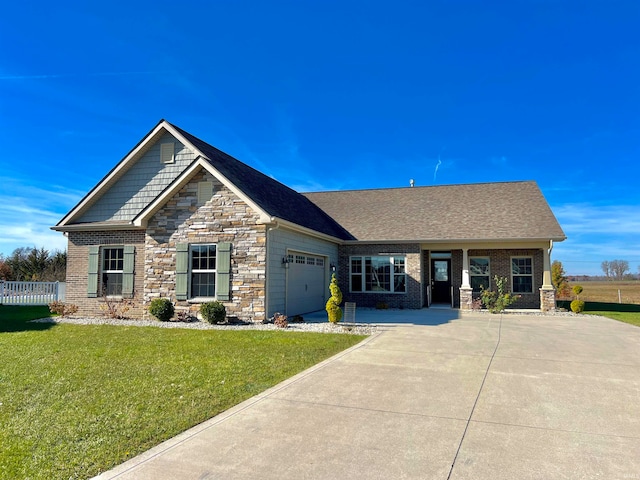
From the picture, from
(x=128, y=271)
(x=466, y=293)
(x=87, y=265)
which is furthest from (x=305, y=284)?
(x=87, y=265)

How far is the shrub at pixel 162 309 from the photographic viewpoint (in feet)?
41.9

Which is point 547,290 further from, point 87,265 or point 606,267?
point 606,267

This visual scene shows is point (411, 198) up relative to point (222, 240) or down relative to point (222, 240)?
up

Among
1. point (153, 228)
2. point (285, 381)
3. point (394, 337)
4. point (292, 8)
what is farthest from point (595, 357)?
point (153, 228)

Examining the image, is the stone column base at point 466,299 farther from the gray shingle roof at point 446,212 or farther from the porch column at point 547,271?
the porch column at point 547,271

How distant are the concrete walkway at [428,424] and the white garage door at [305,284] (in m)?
6.40

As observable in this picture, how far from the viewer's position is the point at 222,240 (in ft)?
Answer: 42.3

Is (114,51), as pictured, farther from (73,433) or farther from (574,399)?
(574,399)

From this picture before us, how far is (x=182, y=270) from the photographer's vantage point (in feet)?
43.0

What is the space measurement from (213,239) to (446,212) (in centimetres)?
1168

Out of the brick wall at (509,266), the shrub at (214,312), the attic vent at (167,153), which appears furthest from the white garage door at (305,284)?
the brick wall at (509,266)

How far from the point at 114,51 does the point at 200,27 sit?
3.54m

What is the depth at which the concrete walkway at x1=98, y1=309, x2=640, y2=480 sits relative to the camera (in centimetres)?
337

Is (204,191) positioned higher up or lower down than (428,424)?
higher up
